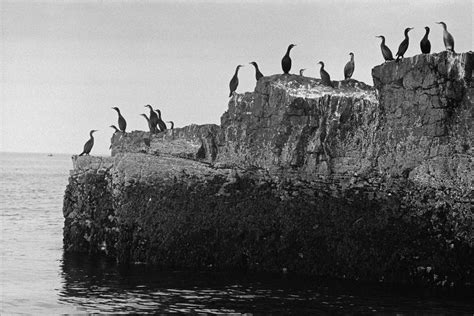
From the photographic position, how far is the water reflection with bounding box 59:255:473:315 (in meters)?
26.6

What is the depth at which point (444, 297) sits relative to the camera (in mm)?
28688

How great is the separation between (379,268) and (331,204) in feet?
8.92

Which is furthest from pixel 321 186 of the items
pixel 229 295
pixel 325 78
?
pixel 229 295

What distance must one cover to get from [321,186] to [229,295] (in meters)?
5.83

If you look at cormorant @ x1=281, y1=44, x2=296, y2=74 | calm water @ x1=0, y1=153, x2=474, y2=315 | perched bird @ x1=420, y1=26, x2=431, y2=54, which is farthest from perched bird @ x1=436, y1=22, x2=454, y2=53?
calm water @ x1=0, y1=153, x2=474, y2=315

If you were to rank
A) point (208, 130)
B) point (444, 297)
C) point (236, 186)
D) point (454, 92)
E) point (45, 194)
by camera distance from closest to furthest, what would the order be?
point (444, 297), point (454, 92), point (236, 186), point (208, 130), point (45, 194)

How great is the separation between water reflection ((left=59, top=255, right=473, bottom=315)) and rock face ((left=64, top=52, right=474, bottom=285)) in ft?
4.25

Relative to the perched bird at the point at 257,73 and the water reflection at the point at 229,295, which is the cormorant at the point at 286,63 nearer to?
the perched bird at the point at 257,73

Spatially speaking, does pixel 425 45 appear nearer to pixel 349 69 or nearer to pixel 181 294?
pixel 349 69

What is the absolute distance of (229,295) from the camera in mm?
28391

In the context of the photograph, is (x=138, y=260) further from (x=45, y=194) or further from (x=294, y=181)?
(x=45, y=194)

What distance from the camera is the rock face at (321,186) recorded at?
3050 cm

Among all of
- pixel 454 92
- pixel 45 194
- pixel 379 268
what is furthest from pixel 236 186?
pixel 45 194

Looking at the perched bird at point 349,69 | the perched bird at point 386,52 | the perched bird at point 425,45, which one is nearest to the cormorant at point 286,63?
the perched bird at point 349,69
